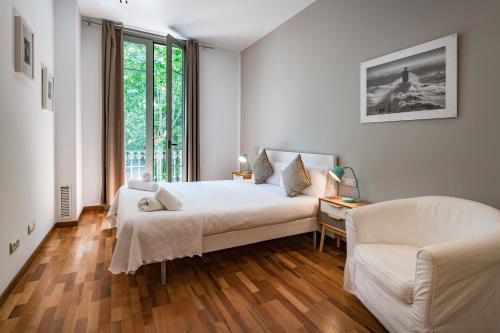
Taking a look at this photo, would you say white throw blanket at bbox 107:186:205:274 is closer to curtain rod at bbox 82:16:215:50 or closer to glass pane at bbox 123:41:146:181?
glass pane at bbox 123:41:146:181

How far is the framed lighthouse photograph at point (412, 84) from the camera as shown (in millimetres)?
2170

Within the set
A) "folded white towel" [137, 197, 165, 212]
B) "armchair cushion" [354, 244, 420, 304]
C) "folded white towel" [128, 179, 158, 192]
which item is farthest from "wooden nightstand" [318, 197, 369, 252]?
"folded white towel" [128, 179, 158, 192]

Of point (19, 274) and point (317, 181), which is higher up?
point (317, 181)

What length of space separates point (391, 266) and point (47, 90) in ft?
12.3

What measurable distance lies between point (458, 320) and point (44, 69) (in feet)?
13.7

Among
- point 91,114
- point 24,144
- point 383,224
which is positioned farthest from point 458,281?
point 91,114

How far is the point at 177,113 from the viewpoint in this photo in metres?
5.09

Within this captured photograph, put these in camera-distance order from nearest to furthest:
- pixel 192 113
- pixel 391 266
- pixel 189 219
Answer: pixel 391 266, pixel 189 219, pixel 192 113

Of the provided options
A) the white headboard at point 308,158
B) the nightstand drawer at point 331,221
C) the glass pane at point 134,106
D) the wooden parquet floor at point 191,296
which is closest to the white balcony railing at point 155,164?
the glass pane at point 134,106

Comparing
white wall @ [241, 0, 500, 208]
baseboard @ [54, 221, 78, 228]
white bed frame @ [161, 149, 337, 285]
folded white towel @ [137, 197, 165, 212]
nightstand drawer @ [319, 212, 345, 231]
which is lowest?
baseboard @ [54, 221, 78, 228]

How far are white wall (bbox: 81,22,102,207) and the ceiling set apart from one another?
43cm

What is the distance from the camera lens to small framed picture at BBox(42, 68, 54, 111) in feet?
9.90

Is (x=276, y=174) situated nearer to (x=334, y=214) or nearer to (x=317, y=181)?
(x=317, y=181)

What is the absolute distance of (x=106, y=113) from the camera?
445cm
